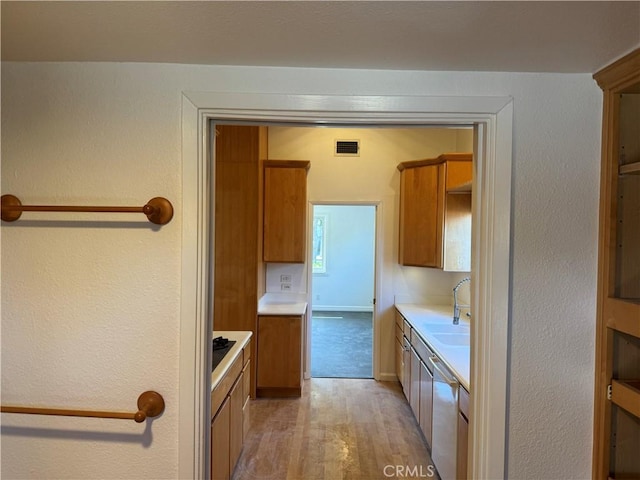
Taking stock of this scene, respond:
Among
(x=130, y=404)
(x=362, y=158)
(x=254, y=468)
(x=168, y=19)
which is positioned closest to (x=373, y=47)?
(x=168, y=19)

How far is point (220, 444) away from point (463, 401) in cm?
127

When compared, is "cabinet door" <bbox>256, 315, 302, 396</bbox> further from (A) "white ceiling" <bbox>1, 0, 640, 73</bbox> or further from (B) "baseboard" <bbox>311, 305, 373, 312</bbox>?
(B) "baseboard" <bbox>311, 305, 373, 312</bbox>

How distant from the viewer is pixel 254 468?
261 centimetres

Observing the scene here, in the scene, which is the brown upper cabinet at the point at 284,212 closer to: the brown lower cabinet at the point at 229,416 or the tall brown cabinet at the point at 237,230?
the tall brown cabinet at the point at 237,230

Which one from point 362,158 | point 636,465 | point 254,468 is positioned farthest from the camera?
point 362,158

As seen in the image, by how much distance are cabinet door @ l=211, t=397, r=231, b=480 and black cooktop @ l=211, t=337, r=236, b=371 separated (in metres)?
0.23

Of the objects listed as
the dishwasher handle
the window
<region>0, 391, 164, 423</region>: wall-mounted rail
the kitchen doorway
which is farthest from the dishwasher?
the window

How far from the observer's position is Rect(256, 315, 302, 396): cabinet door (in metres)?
3.71

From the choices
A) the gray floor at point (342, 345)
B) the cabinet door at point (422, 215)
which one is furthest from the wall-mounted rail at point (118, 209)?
the gray floor at point (342, 345)

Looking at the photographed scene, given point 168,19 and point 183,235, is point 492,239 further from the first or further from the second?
point 168,19

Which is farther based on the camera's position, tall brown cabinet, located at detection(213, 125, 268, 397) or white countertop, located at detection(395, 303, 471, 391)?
tall brown cabinet, located at detection(213, 125, 268, 397)

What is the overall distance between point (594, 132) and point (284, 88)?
1.03 m

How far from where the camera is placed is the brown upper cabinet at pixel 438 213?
3512mm

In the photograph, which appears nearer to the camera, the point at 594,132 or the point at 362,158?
the point at 594,132
